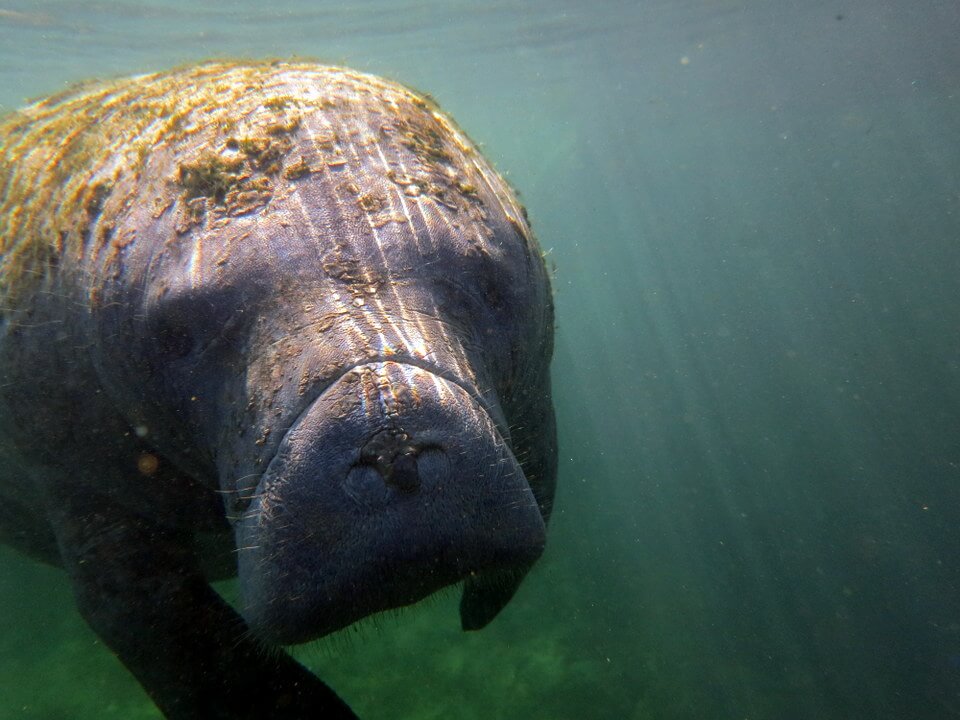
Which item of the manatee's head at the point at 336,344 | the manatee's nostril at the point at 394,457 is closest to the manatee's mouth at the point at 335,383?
the manatee's head at the point at 336,344

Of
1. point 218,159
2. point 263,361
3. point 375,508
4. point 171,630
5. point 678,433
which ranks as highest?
point 218,159

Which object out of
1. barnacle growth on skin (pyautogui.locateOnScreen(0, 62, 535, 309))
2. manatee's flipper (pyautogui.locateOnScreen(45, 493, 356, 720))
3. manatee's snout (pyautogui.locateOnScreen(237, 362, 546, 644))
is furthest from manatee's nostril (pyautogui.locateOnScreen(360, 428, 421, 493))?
manatee's flipper (pyautogui.locateOnScreen(45, 493, 356, 720))

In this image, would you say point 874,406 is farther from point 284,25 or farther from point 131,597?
point 131,597

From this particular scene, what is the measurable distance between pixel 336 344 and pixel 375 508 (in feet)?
1.60

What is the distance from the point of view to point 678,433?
2608 inches

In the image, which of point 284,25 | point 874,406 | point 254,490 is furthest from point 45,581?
point 874,406

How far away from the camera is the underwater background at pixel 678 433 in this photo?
395 inches

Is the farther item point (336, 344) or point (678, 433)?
point (678, 433)

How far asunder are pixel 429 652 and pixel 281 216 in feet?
31.3

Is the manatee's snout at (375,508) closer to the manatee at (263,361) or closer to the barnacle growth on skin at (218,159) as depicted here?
the manatee at (263,361)

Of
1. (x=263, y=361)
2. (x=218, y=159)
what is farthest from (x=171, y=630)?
(x=218, y=159)

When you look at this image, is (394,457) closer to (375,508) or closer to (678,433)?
(375,508)

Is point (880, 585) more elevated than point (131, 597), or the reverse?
point (131, 597)

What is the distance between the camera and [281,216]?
2.04 metres
